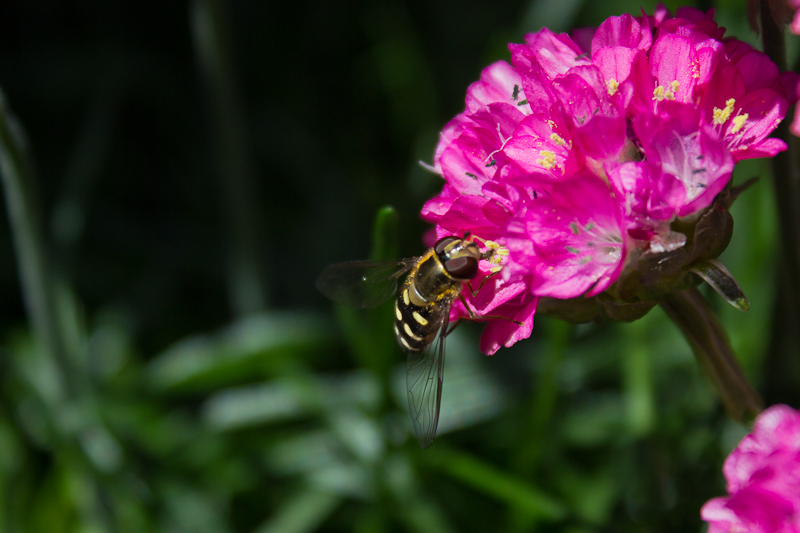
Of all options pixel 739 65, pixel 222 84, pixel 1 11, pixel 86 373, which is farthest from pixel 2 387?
pixel 739 65

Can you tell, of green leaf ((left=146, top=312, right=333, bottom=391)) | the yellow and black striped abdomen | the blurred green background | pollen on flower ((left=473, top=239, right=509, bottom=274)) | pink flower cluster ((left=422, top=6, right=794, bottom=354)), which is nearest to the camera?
pink flower cluster ((left=422, top=6, right=794, bottom=354))

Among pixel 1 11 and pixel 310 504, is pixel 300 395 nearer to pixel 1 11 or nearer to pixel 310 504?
pixel 310 504

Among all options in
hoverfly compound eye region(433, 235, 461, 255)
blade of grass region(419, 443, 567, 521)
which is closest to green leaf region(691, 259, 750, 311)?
hoverfly compound eye region(433, 235, 461, 255)

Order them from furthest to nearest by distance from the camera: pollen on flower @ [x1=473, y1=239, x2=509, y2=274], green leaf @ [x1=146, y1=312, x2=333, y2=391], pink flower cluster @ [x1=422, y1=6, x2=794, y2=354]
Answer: green leaf @ [x1=146, y1=312, x2=333, y2=391] → pollen on flower @ [x1=473, y1=239, x2=509, y2=274] → pink flower cluster @ [x1=422, y1=6, x2=794, y2=354]

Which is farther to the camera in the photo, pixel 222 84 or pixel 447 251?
pixel 222 84

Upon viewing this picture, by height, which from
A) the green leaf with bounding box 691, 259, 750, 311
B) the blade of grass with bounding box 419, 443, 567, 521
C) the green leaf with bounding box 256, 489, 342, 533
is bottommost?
the green leaf with bounding box 256, 489, 342, 533

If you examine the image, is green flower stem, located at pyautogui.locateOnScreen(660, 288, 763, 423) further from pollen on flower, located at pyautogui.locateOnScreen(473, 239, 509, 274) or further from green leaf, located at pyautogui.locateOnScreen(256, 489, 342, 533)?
green leaf, located at pyautogui.locateOnScreen(256, 489, 342, 533)

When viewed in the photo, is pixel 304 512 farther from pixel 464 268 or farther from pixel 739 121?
pixel 739 121
